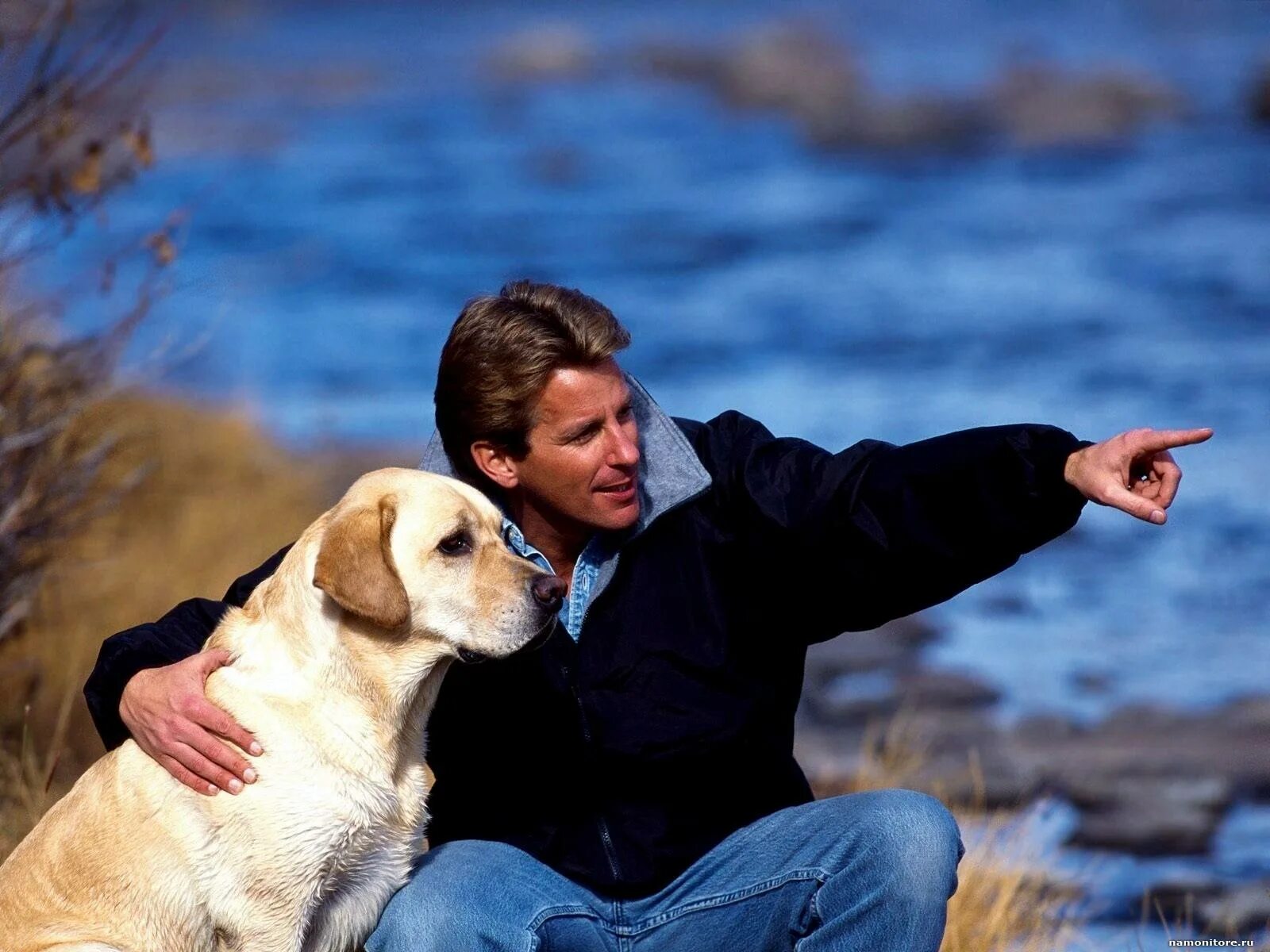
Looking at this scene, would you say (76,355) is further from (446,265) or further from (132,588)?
(446,265)

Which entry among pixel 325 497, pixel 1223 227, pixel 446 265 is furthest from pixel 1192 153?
pixel 325 497

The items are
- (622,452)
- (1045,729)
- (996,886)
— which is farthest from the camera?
(1045,729)

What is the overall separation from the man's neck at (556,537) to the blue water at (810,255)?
164 cm

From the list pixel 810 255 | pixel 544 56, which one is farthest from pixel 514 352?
pixel 544 56

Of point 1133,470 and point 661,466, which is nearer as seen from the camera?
point 1133,470

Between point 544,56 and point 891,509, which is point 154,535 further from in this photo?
point 544,56

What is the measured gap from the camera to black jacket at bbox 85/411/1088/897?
398 cm

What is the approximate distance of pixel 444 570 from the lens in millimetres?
3896

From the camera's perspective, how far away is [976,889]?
16.5 ft

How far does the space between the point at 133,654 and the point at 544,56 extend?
29543 millimetres

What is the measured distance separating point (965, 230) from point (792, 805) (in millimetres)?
16115

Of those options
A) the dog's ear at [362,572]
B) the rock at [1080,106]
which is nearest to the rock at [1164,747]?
the dog's ear at [362,572]

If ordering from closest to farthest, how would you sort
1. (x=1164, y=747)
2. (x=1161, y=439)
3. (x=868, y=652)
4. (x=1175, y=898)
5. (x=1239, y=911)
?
1. (x=1161, y=439)
2. (x=1239, y=911)
3. (x=1175, y=898)
4. (x=1164, y=747)
5. (x=868, y=652)

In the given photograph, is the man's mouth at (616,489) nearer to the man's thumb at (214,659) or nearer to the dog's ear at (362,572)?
the dog's ear at (362,572)
